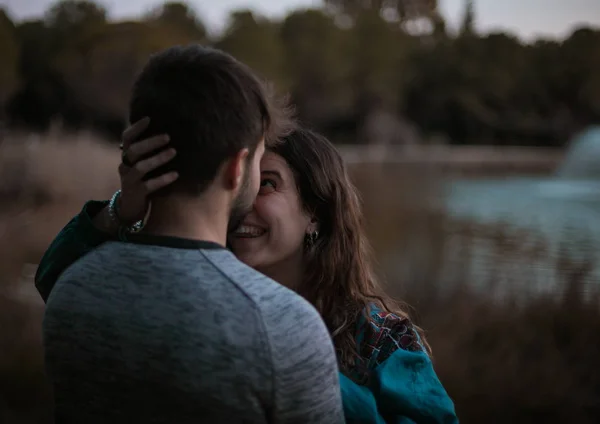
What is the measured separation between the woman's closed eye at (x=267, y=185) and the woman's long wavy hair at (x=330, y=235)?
71 mm

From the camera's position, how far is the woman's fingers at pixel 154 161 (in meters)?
1.18

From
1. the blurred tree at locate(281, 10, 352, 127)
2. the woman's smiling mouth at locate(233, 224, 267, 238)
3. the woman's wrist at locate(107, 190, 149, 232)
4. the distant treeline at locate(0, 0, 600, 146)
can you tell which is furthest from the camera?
the blurred tree at locate(281, 10, 352, 127)

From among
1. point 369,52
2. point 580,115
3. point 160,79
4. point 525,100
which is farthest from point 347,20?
point 160,79

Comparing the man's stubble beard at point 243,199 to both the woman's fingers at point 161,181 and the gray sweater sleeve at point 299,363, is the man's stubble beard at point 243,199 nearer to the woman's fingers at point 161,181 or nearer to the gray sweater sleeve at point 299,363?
the woman's fingers at point 161,181

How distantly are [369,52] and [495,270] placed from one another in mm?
50811

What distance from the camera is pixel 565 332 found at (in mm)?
4883

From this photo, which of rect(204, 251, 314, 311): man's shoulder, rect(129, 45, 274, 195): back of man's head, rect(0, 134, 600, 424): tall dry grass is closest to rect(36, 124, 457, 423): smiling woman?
rect(129, 45, 274, 195): back of man's head

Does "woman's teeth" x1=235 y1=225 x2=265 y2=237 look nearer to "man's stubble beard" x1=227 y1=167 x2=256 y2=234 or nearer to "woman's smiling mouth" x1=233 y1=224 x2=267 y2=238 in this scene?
"woman's smiling mouth" x1=233 y1=224 x2=267 y2=238

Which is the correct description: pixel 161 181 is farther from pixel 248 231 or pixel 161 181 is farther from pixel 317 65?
pixel 317 65

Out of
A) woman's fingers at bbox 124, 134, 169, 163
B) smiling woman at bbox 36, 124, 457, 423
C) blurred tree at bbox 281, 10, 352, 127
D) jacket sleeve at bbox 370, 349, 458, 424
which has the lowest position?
blurred tree at bbox 281, 10, 352, 127

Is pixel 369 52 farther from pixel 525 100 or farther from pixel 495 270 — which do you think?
pixel 495 270

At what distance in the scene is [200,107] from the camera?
3.78 feet

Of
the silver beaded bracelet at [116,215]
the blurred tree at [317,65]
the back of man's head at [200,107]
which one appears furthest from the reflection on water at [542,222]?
the blurred tree at [317,65]

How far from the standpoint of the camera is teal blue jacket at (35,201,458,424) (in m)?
1.43
